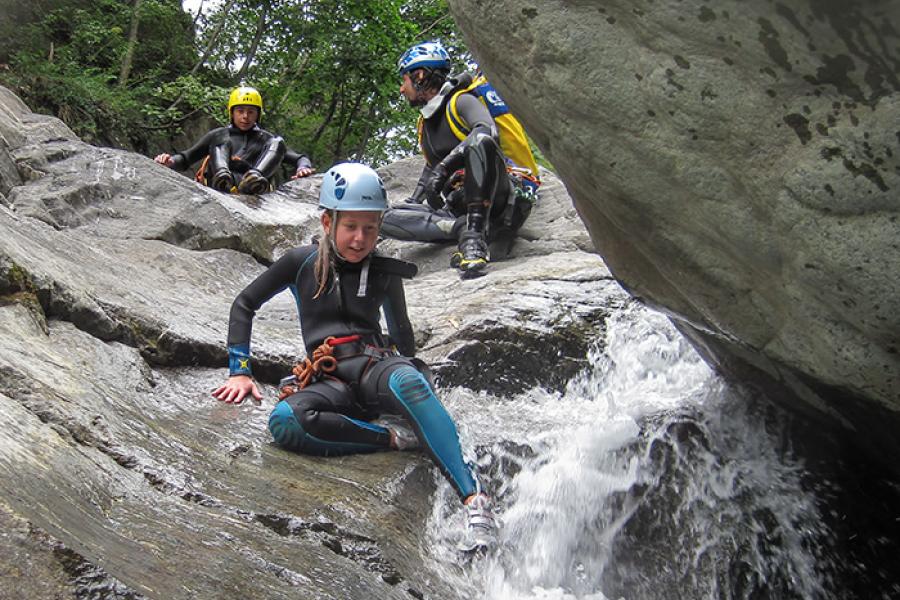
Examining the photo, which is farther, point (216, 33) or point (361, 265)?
point (216, 33)

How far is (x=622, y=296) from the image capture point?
630 cm

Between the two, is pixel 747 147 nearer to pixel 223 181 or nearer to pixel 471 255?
pixel 471 255

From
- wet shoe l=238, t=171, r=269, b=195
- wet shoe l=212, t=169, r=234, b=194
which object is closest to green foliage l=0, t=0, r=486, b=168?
wet shoe l=212, t=169, r=234, b=194

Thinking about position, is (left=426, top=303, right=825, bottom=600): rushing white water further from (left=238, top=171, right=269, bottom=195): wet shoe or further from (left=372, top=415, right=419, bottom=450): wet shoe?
(left=238, top=171, right=269, bottom=195): wet shoe

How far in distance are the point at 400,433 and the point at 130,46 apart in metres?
12.5

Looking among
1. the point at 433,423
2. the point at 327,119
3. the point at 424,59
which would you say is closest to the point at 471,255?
the point at 424,59

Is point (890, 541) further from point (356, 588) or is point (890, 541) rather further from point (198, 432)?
point (198, 432)

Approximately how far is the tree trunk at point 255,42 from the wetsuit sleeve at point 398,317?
1279 centimetres

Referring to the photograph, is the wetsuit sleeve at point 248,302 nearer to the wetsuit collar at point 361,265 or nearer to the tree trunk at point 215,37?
the wetsuit collar at point 361,265

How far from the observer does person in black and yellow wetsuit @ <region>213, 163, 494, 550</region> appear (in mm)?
4164

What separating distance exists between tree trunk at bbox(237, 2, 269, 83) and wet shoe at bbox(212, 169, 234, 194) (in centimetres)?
675

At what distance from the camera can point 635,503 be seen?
443cm

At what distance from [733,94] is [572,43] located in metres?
0.65

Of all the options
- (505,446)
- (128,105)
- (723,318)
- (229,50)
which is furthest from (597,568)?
(229,50)
